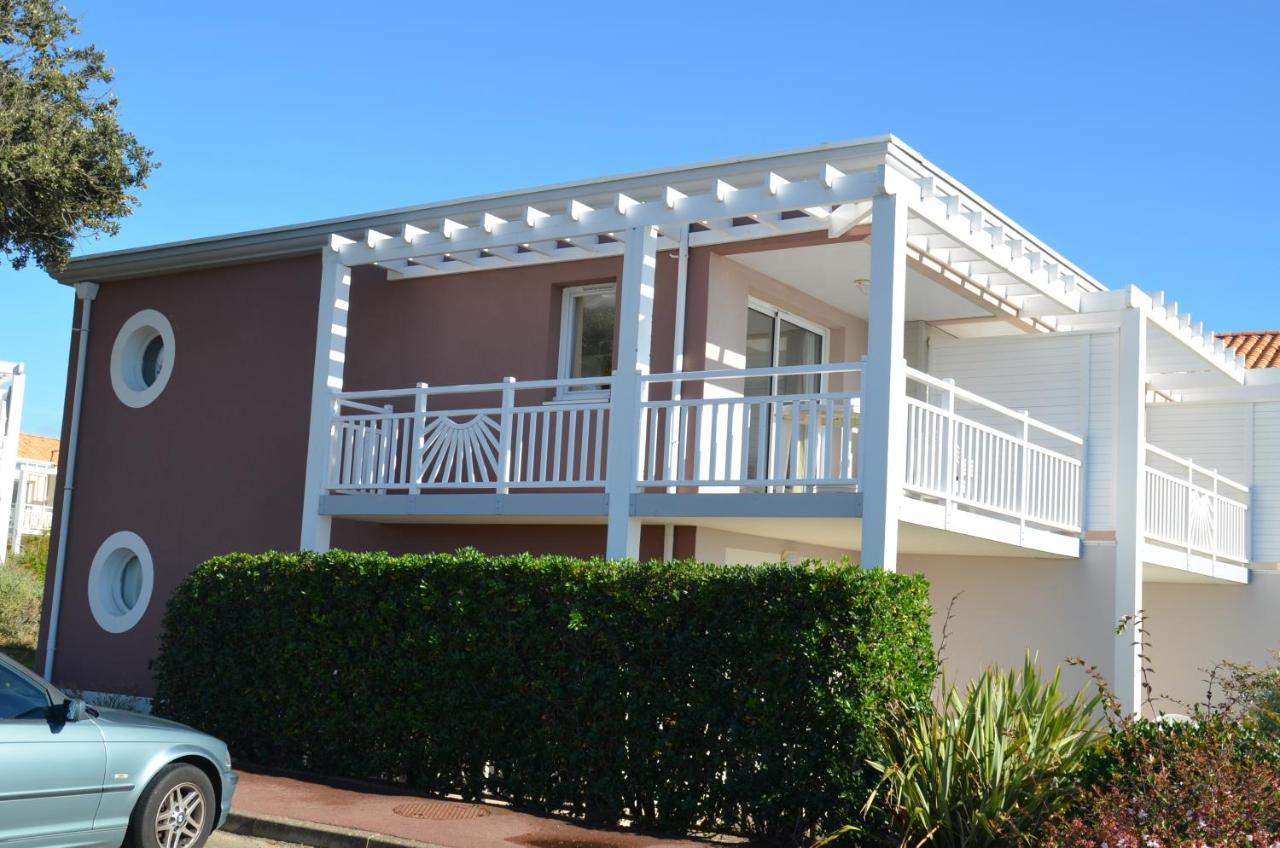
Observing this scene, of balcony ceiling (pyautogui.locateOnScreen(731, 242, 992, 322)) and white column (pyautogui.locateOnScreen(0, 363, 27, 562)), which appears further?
white column (pyautogui.locateOnScreen(0, 363, 27, 562))

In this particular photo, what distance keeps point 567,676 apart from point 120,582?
9261mm

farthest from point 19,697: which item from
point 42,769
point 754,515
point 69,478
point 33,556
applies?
point 33,556

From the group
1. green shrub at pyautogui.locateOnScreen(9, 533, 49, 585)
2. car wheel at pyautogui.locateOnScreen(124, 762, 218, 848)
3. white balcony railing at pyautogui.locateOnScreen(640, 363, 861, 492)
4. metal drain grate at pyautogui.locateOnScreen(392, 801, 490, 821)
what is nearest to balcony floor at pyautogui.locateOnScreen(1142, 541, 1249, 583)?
white balcony railing at pyautogui.locateOnScreen(640, 363, 861, 492)

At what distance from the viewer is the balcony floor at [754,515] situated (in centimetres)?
1151

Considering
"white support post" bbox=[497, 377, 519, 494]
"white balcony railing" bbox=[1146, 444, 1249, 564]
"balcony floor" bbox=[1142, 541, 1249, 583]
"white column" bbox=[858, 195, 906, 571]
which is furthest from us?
"white balcony railing" bbox=[1146, 444, 1249, 564]

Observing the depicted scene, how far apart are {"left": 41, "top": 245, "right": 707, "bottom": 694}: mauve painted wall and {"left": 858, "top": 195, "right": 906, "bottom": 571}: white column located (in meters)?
3.47

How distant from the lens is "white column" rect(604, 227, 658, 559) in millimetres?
12156

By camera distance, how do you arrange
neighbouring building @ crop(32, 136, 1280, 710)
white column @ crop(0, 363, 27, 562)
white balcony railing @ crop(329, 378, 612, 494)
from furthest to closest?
white column @ crop(0, 363, 27, 562)
white balcony railing @ crop(329, 378, 612, 494)
neighbouring building @ crop(32, 136, 1280, 710)

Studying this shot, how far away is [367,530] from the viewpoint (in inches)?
606

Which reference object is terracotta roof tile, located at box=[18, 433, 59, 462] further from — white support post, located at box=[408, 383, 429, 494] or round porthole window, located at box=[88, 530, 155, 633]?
white support post, located at box=[408, 383, 429, 494]

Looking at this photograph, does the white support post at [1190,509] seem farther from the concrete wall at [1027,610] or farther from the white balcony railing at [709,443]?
the concrete wall at [1027,610]

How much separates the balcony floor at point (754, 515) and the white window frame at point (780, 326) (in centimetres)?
182

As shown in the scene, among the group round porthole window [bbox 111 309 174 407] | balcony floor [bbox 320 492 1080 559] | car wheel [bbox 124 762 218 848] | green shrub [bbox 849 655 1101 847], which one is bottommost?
car wheel [bbox 124 762 218 848]

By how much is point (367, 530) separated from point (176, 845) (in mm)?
7499
